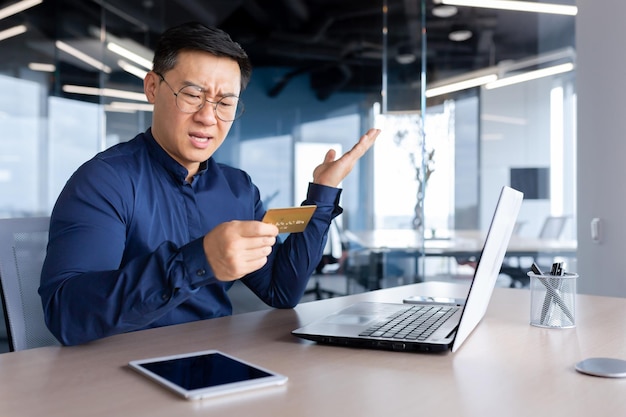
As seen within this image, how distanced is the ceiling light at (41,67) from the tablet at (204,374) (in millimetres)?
3959

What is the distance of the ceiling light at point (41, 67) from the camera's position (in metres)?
4.53

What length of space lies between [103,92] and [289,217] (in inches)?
160

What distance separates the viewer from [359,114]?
5.68 meters

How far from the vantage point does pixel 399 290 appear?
213 cm

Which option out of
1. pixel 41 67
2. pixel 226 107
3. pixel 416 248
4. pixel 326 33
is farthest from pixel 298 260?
pixel 326 33

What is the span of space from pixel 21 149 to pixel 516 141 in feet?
11.7

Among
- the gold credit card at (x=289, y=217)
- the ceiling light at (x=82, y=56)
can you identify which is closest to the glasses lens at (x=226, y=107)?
the gold credit card at (x=289, y=217)

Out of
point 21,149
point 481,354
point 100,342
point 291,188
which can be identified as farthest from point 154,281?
point 291,188

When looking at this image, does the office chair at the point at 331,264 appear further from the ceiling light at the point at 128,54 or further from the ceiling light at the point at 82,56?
the ceiling light at the point at 82,56

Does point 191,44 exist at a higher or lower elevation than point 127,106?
lower

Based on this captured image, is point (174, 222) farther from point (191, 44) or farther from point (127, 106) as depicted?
point (127, 106)

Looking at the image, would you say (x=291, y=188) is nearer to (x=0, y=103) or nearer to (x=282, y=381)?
(x=0, y=103)

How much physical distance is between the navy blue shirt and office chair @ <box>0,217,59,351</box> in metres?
0.18

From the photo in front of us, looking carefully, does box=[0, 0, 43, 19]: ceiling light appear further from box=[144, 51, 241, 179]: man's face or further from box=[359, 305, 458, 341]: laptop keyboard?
box=[359, 305, 458, 341]: laptop keyboard
